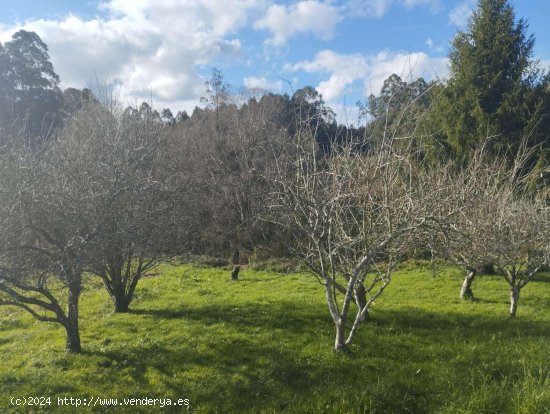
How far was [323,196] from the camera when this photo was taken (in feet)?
25.0

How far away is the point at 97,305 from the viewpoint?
38.1ft

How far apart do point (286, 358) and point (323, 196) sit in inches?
113

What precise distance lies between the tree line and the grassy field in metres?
0.68

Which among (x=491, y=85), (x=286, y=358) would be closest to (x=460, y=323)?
(x=286, y=358)

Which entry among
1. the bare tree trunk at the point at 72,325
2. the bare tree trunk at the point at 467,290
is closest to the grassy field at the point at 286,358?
the bare tree trunk at the point at 72,325

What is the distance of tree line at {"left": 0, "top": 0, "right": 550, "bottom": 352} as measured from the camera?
20.6ft

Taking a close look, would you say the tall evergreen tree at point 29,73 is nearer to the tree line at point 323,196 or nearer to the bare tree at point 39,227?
the tree line at point 323,196

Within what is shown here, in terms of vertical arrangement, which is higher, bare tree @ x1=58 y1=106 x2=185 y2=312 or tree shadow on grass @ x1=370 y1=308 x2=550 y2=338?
bare tree @ x1=58 y1=106 x2=185 y2=312

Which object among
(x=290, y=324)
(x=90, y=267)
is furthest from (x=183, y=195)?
(x=290, y=324)

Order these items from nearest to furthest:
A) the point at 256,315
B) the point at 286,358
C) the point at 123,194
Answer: the point at 286,358 → the point at 123,194 → the point at 256,315

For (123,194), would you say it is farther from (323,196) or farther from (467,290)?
(467,290)

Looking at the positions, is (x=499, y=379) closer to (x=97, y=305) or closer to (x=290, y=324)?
(x=290, y=324)

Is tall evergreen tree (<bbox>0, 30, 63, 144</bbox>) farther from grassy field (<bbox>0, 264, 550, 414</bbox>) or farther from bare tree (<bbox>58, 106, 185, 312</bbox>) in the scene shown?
Answer: grassy field (<bbox>0, 264, 550, 414</bbox>)

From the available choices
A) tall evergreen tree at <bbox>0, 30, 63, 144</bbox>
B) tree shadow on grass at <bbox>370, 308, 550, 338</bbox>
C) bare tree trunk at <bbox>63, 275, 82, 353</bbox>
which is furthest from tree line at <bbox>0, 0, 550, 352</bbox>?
tall evergreen tree at <bbox>0, 30, 63, 144</bbox>
